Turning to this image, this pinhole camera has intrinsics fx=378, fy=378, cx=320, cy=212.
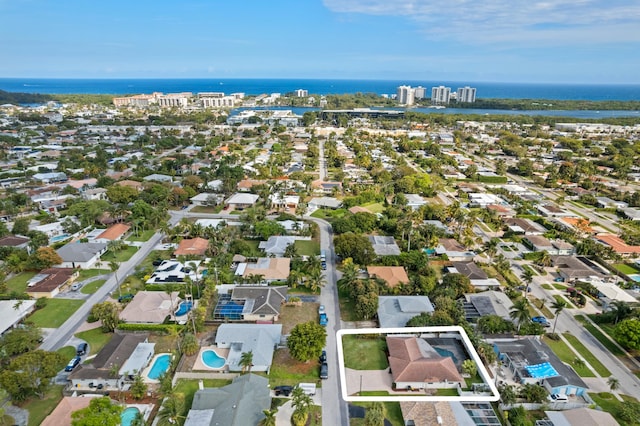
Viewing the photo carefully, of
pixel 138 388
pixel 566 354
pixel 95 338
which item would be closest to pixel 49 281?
pixel 95 338

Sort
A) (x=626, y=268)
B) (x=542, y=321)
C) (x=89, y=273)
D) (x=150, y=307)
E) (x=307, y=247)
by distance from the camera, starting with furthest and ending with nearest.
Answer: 1. (x=307, y=247)
2. (x=626, y=268)
3. (x=89, y=273)
4. (x=542, y=321)
5. (x=150, y=307)

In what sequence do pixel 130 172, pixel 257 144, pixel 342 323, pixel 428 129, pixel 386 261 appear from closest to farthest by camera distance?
1. pixel 342 323
2. pixel 386 261
3. pixel 130 172
4. pixel 257 144
5. pixel 428 129

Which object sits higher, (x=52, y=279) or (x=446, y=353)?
(x=446, y=353)

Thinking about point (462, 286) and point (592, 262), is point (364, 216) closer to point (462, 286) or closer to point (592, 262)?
point (462, 286)

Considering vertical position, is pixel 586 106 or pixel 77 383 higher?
pixel 586 106

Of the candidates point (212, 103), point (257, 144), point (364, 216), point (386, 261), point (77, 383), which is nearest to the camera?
point (77, 383)

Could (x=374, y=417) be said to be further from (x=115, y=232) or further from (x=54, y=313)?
(x=115, y=232)

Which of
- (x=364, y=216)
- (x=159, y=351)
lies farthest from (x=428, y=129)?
(x=159, y=351)

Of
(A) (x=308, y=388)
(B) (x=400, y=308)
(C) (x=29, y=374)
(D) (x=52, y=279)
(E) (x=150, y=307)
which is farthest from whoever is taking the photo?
(D) (x=52, y=279)
